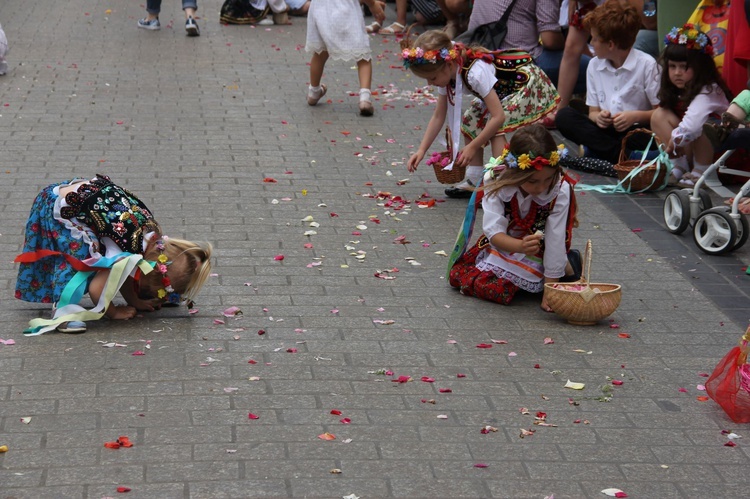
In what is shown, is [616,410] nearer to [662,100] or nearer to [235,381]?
[235,381]

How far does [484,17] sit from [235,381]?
6486mm

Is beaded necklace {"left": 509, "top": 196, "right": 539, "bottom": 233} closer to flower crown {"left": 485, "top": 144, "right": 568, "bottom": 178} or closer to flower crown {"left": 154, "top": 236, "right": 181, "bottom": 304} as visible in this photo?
flower crown {"left": 485, "top": 144, "right": 568, "bottom": 178}

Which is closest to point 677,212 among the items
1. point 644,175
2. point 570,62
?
point 644,175

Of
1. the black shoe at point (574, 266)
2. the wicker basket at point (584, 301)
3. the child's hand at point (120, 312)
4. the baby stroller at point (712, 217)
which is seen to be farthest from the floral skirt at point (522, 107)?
the child's hand at point (120, 312)

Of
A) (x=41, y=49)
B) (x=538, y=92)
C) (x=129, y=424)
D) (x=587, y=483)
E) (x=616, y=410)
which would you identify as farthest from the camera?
(x=41, y=49)

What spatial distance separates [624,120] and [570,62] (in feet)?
5.20

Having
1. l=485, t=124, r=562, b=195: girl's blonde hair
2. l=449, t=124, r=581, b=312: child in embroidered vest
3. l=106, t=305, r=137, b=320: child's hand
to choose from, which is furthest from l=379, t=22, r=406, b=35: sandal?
l=106, t=305, r=137, b=320: child's hand

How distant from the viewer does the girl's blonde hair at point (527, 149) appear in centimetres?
539

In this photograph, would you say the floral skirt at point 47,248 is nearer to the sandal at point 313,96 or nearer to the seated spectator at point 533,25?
the sandal at point 313,96

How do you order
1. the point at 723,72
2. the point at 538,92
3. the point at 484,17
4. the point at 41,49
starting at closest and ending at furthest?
the point at 538,92, the point at 723,72, the point at 484,17, the point at 41,49

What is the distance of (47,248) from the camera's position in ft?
17.3

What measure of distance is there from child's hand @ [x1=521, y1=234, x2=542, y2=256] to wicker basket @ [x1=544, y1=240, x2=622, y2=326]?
0.20 meters

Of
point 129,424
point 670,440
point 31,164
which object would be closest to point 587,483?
point 670,440

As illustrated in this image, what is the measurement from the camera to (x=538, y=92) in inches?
298
